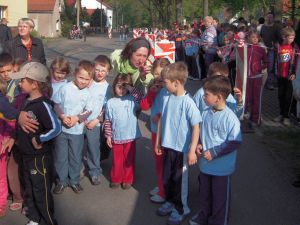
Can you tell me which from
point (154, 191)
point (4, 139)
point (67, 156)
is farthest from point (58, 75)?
point (154, 191)

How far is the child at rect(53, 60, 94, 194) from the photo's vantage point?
5.42m

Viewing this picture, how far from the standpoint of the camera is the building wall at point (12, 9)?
4328 centimetres

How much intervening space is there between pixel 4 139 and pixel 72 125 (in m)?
0.84

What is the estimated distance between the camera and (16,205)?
524cm

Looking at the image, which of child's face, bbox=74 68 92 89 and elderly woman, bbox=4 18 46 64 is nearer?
child's face, bbox=74 68 92 89

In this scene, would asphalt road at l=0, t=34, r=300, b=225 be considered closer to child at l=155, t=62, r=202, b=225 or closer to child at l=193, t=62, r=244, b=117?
child at l=155, t=62, r=202, b=225

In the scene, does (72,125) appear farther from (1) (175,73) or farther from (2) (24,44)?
(2) (24,44)

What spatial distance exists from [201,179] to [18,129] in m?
1.79

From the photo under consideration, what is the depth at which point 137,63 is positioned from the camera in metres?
5.56

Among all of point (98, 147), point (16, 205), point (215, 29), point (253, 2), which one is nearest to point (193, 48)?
point (215, 29)

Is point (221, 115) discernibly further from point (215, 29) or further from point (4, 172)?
point (215, 29)

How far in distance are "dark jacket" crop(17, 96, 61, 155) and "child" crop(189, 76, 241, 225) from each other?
1381 millimetres

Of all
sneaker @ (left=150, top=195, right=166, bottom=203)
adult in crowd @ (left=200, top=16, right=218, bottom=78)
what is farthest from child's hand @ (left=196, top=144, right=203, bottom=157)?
adult in crowd @ (left=200, top=16, right=218, bottom=78)

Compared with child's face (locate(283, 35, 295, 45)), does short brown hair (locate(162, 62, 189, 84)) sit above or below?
below
